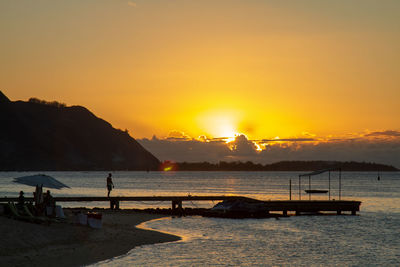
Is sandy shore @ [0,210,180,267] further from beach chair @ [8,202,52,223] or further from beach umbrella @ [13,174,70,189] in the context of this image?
beach umbrella @ [13,174,70,189]

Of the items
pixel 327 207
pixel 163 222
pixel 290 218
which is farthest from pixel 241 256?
pixel 327 207

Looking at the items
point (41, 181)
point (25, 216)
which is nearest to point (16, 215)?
point (25, 216)

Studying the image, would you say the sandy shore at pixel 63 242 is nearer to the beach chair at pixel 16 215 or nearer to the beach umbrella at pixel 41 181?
the beach chair at pixel 16 215

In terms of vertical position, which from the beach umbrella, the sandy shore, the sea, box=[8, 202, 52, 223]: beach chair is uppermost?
the beach umbrella

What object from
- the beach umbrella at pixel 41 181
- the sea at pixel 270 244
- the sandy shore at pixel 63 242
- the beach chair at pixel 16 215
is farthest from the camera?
the beach umbrella at pixel 41 181

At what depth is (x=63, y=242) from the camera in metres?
27.2

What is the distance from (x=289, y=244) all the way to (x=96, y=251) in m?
12.8

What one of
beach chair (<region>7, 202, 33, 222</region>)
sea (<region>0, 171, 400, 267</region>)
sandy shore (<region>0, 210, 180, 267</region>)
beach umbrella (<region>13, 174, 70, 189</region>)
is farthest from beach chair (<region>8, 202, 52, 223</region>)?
sea (<region>0, 171, 400, 267</region>)

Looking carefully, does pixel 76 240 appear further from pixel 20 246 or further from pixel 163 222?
pixel 163 222

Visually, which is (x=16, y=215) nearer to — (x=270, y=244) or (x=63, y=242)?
(x=63, y=242)

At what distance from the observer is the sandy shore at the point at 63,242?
23281 millimetres

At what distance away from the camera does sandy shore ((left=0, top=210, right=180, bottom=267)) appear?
23.3 metres

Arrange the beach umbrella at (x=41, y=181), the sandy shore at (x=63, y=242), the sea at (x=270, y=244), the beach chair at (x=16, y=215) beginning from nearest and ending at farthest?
the sandy shore at (x=63, y=242)
the sea at (x=270, y=244)
the beach chair at (x=16, y=215)
the beach umbrella at (x=41, y=181)

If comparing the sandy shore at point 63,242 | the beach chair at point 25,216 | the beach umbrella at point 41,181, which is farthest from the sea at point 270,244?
the beach umbrella at point 41,181
